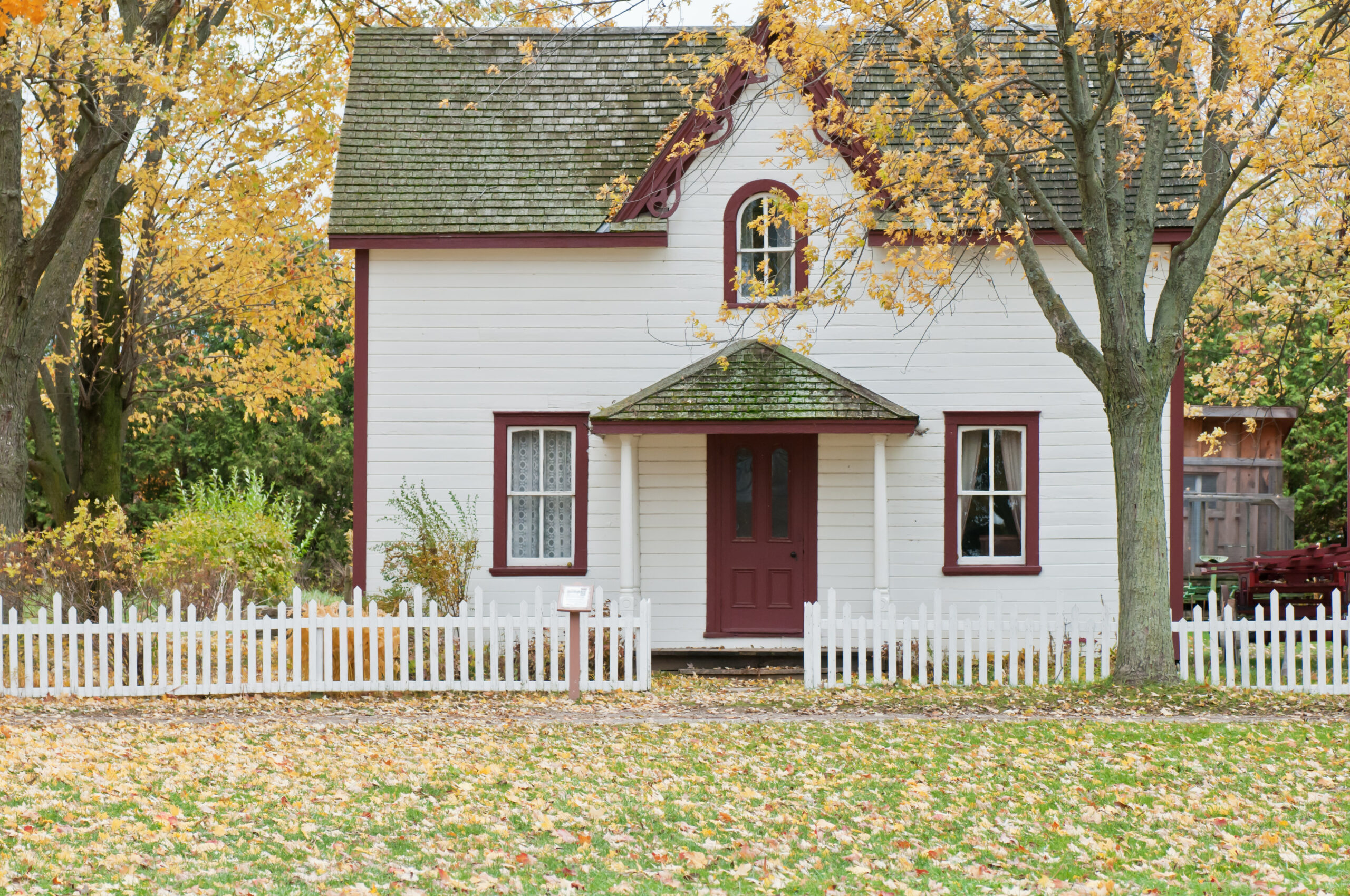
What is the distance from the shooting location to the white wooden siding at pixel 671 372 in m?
15.5

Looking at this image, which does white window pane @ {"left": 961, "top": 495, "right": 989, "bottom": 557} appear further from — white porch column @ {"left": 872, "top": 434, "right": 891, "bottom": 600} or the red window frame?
the red window frame

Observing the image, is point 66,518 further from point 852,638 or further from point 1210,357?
point 1210,357

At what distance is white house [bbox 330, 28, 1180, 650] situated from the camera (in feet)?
50.7

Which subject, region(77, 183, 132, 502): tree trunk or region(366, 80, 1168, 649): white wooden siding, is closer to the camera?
region(366, 80, 1168, 649): white wooden siding

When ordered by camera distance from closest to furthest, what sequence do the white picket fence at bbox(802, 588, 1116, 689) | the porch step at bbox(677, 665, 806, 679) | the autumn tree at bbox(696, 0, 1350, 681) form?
the autumn tree at bbox(696, 0, 1350, 681) → the white picket fence at bbox(802, 588, 1116, 689) → the porch step at bbox(677, 665, 806, 679)

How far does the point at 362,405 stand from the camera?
15523 mm

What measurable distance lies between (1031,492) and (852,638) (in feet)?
9.31

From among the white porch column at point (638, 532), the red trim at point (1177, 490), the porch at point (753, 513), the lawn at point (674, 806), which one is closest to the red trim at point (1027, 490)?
the porch at point (753, 513)

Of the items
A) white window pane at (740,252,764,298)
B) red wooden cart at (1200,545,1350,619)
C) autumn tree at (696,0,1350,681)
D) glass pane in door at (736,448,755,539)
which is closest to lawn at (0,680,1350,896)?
autumn tree at (696,0,1350,681)

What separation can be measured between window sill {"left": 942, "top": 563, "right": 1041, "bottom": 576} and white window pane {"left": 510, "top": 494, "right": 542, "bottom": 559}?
5041mm

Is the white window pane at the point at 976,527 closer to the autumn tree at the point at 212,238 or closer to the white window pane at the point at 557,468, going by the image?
the white window pane at the point at 557,468

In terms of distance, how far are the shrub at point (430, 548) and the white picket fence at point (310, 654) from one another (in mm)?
1081

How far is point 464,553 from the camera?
1488 cm

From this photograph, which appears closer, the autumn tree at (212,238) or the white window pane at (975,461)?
the white window pane at (975,461)
